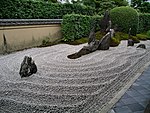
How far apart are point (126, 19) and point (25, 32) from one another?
737 cm

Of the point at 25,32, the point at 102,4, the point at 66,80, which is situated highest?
the point at 102,4

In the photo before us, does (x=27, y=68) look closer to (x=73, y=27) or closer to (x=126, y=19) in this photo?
(x=73, y=27)

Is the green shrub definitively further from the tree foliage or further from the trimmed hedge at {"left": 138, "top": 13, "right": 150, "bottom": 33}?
the tree foliage

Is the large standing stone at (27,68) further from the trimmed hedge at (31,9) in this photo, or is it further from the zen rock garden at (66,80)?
the trimmed hedge at (31,9)

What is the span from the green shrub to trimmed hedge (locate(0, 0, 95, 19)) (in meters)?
3.11

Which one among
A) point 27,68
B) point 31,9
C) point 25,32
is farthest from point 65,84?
point 31,9

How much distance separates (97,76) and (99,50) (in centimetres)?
362

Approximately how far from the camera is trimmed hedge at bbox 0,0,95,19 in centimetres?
929

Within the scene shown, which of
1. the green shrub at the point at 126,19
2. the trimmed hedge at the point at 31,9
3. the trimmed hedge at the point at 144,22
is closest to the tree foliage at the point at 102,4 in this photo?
the trimmed hedge at the point at 144,22

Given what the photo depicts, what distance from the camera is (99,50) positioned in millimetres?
8734

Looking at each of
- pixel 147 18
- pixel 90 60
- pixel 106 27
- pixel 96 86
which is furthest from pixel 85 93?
pixel 147 18

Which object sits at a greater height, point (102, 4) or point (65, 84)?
point (102, 4)

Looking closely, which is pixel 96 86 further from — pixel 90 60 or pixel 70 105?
pixel 90 60

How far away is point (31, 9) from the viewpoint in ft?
35.3
